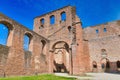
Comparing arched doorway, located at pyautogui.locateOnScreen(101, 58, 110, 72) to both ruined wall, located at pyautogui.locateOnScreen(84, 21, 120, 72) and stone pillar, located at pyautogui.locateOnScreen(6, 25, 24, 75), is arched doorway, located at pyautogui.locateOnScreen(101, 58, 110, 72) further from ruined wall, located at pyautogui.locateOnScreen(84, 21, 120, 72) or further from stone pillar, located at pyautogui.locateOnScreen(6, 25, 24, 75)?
stone pillar, located at pyautogui.locateOnScreen(6, 25, 24, 75)

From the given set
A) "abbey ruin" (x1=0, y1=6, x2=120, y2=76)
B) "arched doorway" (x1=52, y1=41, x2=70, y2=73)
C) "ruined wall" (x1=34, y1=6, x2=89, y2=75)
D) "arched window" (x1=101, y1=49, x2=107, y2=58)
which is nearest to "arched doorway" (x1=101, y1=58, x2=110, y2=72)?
"abbey ruin" (x1=0, y1=6, x2=120, y2=76)

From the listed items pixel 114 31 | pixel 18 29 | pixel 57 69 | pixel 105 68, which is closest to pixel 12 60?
pixel 18 29

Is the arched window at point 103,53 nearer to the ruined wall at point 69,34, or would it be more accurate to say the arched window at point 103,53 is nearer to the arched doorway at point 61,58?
the ruined wall at point 69,34

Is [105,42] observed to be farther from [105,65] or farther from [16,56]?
[16,56]

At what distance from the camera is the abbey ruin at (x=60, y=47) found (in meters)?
11.3

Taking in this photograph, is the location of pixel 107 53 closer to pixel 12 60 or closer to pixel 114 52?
pixel 114 52

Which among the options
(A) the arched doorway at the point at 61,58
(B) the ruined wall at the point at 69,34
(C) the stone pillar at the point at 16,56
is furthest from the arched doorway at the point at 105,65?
(C) the stone pillar at the point at 16,56

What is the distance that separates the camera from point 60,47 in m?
22.6

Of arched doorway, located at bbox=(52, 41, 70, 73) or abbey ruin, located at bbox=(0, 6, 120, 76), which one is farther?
arched doorway, located at bbox=(52, 41, 70, 73)

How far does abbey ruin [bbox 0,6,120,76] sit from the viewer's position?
11.3 metres

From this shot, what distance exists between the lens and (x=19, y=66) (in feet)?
37.6

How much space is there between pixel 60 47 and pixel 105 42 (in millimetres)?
8594

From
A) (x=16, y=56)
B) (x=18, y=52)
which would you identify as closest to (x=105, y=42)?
(x=18, y=52)

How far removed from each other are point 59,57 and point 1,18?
50.3ft
